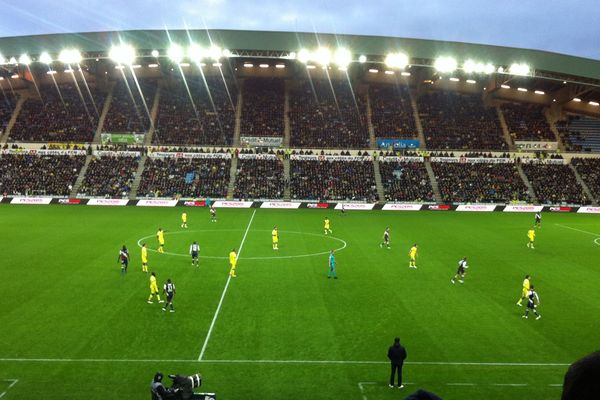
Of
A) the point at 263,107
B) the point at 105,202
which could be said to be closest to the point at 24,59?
the point at 105,202

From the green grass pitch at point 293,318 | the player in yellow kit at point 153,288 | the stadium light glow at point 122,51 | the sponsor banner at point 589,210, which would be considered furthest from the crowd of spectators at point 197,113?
the player in yellow kit at point 153,288

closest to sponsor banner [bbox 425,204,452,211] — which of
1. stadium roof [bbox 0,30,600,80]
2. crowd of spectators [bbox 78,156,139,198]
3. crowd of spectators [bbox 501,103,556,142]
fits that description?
stadium roof [bbox 0,30,600,80]

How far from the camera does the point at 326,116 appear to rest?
71375 millimetres

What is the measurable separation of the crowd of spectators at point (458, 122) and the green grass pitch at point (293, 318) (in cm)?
3464

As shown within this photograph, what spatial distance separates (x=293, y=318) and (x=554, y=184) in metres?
53.6

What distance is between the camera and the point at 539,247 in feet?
109

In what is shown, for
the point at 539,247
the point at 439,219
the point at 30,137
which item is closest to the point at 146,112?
the point at 30,137

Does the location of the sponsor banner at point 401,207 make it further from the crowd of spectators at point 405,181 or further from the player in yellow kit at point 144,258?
the player in yellow kit at point 144,258

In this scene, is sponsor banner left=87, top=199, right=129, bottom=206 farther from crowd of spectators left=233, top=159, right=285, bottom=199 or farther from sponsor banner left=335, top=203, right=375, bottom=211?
sponsor banner left=335, top=203, right=375, bottom=211

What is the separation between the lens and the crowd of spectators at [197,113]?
6700 centimetres

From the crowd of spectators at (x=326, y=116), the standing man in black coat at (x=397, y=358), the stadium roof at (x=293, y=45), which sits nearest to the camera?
the standing man in black coat at (x=397, y=358)

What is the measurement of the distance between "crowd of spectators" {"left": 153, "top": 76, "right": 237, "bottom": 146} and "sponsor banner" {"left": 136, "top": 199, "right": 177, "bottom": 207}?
49.6 feet

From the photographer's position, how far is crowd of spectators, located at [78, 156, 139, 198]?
56062mm

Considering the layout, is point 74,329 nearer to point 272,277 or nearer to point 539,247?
point 272,277
